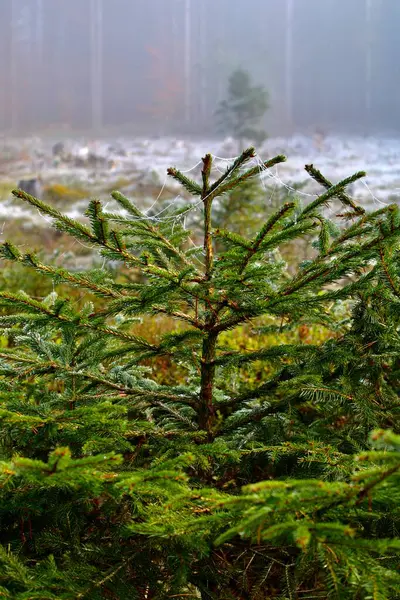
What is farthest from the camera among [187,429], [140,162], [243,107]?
[243,107]

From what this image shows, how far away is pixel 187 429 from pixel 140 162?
10.7 meters

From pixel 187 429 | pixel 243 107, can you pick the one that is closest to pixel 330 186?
pixel 187 429

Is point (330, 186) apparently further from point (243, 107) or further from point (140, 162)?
point (243, 107)

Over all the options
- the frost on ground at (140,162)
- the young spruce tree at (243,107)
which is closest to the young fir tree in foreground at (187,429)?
the frost on ground at (140,162)

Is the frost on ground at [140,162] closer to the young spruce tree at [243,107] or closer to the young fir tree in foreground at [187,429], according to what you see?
the young spruce tree at [243,107]

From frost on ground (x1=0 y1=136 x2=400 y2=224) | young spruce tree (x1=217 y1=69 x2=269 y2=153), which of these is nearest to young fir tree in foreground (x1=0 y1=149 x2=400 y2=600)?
frost on ground (x1=0 y1=136 x2=400 y2=224)

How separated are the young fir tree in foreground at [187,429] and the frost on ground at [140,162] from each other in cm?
732

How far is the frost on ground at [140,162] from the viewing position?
918cm

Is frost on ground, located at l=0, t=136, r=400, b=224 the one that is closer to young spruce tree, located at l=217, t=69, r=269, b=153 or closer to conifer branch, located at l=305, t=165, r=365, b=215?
young spruce tree, located at l=217, t=69, r=269, b=153

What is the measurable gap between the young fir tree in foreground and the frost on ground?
732 cm

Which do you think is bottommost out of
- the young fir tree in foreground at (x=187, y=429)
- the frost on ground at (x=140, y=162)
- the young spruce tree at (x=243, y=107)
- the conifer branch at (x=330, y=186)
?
the young fir tree in foreground at (x=187, y=429)

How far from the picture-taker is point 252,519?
22.7 inches

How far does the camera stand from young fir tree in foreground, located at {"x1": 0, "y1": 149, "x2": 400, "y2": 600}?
765mm

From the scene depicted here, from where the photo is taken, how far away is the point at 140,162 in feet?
37.0
